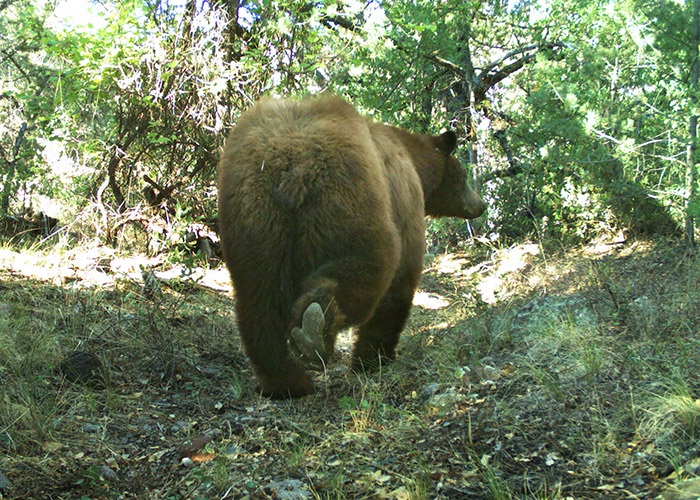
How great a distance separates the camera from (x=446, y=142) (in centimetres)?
A: 611

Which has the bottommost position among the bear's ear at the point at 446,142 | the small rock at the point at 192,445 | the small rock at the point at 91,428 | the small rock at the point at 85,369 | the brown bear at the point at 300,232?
the small rock at the point at 192,445

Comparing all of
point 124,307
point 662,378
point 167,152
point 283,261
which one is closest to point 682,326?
point 662,378

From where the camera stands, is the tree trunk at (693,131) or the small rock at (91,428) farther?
the tree trunk at (693,131)

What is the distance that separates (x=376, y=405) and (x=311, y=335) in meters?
0.77

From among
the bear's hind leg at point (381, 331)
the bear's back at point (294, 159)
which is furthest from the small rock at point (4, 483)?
the bear's hind leg at point (381, 331)

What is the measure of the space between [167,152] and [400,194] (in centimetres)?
424

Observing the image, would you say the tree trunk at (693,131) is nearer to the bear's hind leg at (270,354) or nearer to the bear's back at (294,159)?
the bear's back at (294,159)

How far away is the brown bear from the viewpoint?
3.72 metres

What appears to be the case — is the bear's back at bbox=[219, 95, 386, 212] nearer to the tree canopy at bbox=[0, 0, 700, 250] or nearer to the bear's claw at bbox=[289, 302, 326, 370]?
the bear's claw at bbox=[289, 302, 326, 370]

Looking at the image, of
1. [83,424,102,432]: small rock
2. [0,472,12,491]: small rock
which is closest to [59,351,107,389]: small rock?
[83,424,102,432]: small rock

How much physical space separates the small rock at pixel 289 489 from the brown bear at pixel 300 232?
82 centimetres

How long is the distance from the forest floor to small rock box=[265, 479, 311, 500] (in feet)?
0.04

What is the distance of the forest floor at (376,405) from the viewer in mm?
2787

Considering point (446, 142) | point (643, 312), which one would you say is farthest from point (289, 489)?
point (446, 142)
